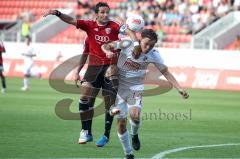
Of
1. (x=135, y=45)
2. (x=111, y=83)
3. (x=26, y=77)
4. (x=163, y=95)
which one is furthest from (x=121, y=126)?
(x=163, y=95)

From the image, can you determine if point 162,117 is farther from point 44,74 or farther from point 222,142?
point 44,74

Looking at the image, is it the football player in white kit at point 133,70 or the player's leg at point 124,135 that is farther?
the football player in white kit at point 133,70

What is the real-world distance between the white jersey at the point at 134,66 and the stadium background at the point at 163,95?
1.22 m

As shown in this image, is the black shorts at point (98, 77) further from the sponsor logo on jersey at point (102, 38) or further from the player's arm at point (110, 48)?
the player's arm at point (110, 48)

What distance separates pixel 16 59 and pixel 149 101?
1590 cm

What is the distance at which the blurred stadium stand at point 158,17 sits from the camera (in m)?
41.9

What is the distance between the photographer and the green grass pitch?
1266 cm

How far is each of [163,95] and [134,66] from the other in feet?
59.6

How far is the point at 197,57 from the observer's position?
36.6 meters

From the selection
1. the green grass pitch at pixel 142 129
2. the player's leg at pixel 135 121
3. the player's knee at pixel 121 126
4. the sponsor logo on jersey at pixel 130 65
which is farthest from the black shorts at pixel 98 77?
the player's knee at pixel 121 126

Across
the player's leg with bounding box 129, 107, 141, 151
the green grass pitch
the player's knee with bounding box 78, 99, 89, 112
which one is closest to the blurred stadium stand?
the green grass pitch

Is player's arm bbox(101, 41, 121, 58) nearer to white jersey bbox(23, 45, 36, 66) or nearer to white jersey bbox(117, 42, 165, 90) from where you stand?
white jersey bbox(117, 42, 165, 90)

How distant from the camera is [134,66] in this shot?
472 inches

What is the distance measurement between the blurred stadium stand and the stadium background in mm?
58
